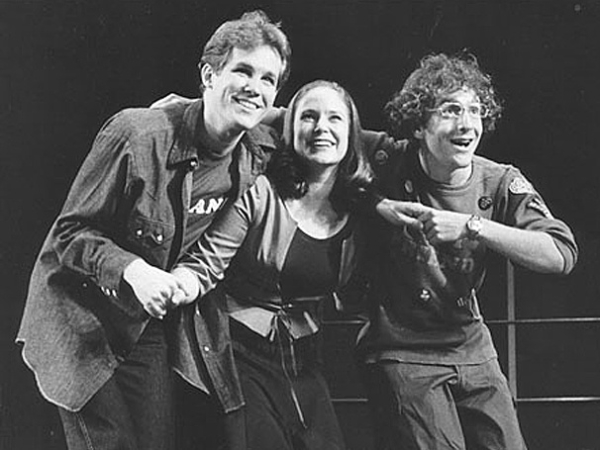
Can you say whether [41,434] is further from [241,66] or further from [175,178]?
[241,66]

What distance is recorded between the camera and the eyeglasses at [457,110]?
4.65 ft

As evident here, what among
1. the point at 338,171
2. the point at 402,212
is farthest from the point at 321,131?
the point at 402,212

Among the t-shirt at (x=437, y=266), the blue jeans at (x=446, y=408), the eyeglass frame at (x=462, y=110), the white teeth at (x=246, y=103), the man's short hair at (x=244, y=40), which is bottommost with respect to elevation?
the blue jeans at (x=446, y=408)

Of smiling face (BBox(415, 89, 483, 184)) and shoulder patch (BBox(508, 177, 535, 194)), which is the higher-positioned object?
smiling face (BBox(415, 89, 483, 184))

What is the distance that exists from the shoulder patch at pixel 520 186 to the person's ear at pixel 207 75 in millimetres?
467

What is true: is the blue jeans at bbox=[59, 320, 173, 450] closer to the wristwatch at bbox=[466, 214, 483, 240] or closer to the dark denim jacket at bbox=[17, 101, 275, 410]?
the dark denim jacket at bbox=[17, 101, 275, 410]

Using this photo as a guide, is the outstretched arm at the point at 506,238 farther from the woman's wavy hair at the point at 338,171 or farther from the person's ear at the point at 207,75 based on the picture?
the person's ear at the point at 207,75

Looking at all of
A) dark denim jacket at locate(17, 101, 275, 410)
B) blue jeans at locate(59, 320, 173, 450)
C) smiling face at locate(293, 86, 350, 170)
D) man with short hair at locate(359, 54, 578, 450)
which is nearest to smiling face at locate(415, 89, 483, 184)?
man with short hair at locate(359, 54, 578, 450)

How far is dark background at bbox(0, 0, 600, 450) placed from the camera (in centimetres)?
144

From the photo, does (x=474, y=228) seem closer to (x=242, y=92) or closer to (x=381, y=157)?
(x=381, y=157)

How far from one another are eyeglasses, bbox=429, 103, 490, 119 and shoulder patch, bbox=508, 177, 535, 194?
0.11m

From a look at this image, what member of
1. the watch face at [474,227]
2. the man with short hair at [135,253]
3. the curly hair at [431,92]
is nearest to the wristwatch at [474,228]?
the watch face at [474,227]

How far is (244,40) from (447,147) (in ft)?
1.10

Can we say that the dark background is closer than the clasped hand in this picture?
No
